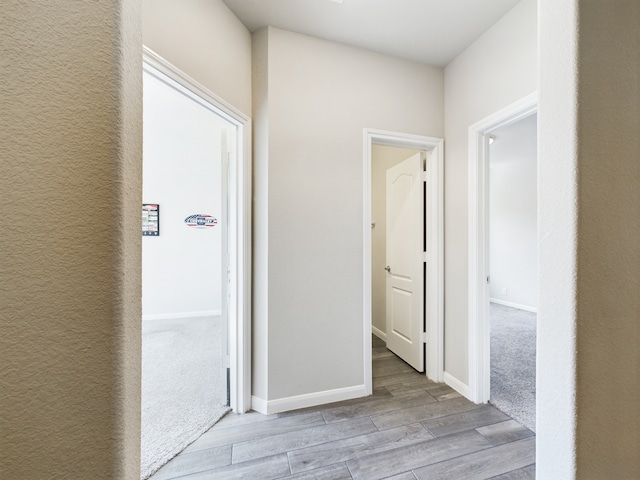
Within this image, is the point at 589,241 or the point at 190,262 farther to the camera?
the point at 190,262

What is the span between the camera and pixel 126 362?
555 mm

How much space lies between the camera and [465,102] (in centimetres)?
210

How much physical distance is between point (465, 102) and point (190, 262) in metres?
4.40

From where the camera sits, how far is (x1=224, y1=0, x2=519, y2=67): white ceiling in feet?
5.50

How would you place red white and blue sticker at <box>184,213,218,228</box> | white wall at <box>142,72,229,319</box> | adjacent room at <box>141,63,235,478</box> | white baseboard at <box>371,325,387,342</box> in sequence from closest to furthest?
white baseboard at <box>371,325,387,342</box>, adjacent room at <box>141,63,235,478</box>, white wall at <box>142,72,229,319</box>, red white and blue sticker at <box>184,213,218,228</box>

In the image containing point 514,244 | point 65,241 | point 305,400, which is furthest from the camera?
point 514,244

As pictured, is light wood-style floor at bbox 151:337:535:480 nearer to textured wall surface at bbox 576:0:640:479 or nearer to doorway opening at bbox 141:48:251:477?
doorway opening at bbox 141:48:251:477

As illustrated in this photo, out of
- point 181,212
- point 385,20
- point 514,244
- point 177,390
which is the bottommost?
point 177,390

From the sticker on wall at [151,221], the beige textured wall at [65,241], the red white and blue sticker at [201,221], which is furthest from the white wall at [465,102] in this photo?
the sticker on wall at [151,221]

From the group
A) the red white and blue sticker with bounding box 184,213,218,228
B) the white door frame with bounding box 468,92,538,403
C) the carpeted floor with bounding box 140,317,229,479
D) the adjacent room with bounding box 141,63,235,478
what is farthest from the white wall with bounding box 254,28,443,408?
the red white and blue sticker with bounding box 184,213,218,228

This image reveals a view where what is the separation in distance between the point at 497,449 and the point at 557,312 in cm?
138

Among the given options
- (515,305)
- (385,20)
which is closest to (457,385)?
(385,20)

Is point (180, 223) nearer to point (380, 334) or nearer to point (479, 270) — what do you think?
point (380, 334)

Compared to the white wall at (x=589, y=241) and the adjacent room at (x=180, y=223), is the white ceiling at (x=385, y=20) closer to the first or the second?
the white wall at (x=589, y=241)
